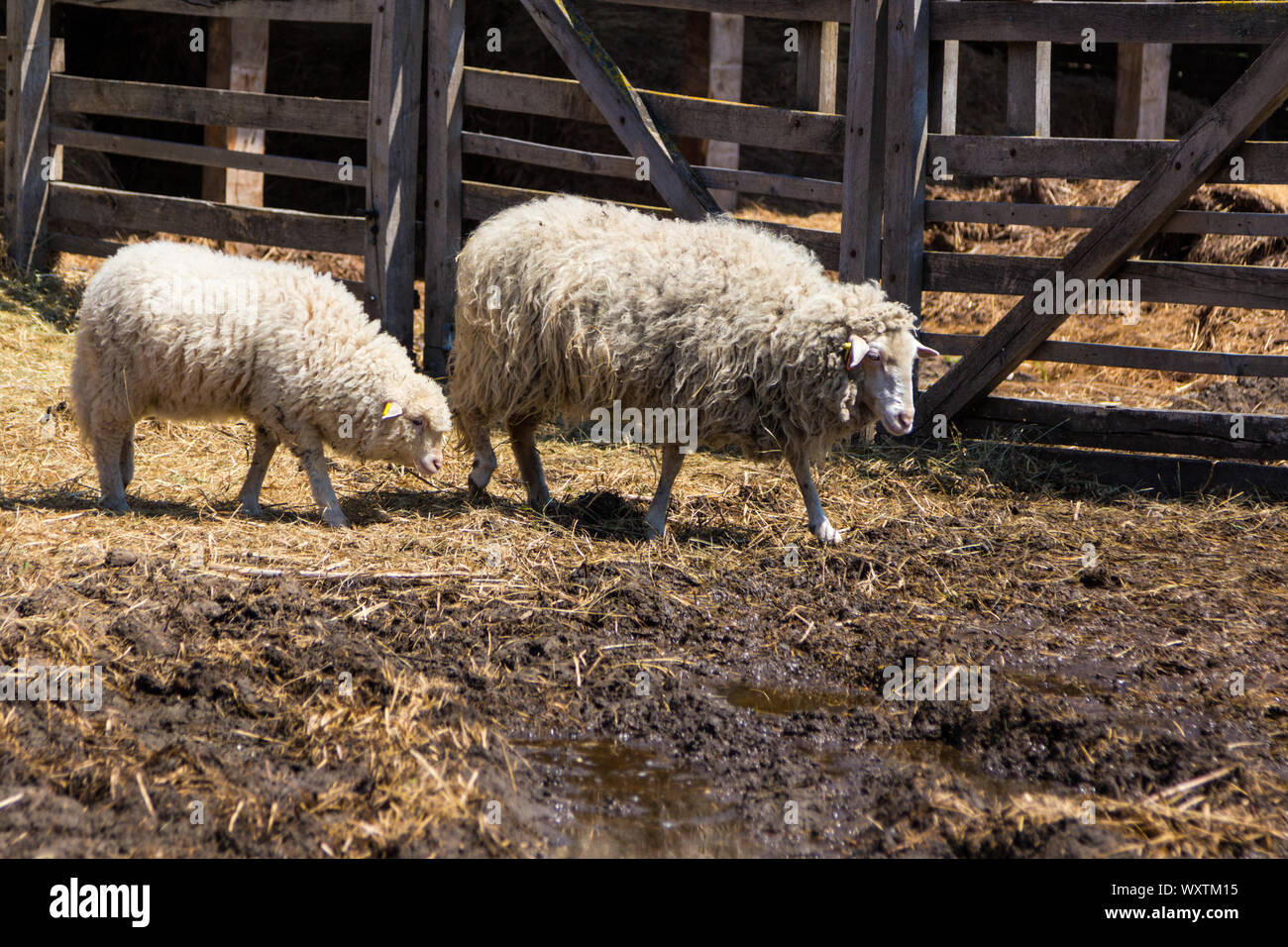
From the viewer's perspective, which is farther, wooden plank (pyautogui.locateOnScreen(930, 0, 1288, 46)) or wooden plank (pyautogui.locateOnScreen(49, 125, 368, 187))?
wooden plank (pyautogui.locateOnScreen(49, 125, 368, 187))

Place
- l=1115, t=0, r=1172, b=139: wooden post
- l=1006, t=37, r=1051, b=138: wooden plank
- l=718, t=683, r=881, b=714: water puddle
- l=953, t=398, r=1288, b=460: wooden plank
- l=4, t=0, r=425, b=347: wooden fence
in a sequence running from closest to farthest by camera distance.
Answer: l=718, t=683, r=881, b=714: water puddle → l=953, t=398, r=1288, b=460: wooden plank → l=1006, t=37, r=1051, b=138: wooden plank → l=4, t=0, r=425, b=347: wooden fence → l=1115, t=0, r=1172, b=139: wooden post

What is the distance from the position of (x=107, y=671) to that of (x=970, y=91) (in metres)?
11.2

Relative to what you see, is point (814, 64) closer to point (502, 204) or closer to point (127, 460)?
point (502, 204)

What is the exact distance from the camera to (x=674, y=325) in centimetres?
585

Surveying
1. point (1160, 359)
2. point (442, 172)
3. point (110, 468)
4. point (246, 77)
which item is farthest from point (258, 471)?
point (246, 77)

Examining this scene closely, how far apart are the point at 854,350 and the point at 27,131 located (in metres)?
7.07

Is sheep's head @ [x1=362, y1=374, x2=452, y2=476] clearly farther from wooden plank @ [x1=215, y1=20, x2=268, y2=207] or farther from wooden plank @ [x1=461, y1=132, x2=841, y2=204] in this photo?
wooden plank @ [x1=215, y1=20, x2=268, y2=207]

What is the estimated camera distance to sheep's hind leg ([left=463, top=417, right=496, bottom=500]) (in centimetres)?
641

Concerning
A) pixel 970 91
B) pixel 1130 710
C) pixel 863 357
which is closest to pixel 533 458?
pixel 863 357

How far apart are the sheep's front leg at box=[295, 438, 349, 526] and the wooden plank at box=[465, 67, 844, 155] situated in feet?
9.60

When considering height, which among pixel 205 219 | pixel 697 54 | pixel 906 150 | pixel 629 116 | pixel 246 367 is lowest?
pixel 246 367

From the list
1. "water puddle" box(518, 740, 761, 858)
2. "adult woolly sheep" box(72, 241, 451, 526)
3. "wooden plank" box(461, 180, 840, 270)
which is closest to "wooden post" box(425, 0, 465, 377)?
"wooden plank" box(461, 180, 840, 270)

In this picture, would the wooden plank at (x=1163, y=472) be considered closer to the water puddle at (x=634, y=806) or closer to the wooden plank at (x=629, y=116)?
the wooden plank at (x=629, y=116)

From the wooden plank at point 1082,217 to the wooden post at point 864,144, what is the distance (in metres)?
0.39
